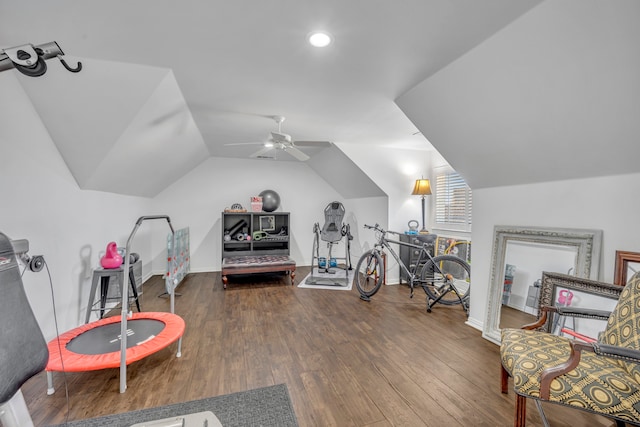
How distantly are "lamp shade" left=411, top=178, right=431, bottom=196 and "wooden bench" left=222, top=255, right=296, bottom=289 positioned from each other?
2.62 m

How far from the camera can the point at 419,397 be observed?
1949 millimetres

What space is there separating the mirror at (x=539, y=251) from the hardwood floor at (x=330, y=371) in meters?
0.38

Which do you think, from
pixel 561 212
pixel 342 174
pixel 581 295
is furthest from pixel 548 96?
pixel 342 174

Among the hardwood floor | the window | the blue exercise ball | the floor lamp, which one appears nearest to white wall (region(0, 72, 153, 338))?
the hardwood floor

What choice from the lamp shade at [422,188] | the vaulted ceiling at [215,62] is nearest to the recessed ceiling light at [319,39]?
the vaulted ceiling at [215,62]

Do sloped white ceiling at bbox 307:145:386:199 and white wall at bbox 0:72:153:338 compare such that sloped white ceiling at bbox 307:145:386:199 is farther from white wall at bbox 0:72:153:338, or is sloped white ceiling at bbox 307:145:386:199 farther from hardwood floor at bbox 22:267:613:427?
white wall at bbox 0:72:153:338

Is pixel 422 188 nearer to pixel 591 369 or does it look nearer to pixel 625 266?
pixel 625 266

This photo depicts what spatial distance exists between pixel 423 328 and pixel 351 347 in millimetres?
988

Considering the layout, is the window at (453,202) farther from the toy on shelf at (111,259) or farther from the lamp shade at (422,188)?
the toy on shelf at (111,259)

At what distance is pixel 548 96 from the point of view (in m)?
1.82

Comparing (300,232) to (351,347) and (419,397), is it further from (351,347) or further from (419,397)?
(419,397)

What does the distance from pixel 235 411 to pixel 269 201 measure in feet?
13.9

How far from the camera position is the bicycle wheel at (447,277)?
3.66m

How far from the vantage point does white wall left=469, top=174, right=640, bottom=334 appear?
188cm
